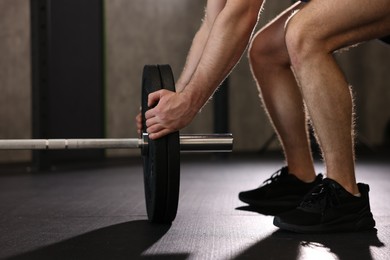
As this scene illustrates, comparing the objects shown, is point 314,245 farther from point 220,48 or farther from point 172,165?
point 220,48

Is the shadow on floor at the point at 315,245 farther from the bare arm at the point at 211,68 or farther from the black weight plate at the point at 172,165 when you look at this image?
the bare arm at the point at 211,68

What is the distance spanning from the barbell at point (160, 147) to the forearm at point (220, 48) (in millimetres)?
63

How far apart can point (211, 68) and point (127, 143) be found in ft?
1.00

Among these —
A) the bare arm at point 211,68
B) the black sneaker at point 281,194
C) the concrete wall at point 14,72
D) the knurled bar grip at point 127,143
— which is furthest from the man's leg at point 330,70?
the concrete wall at point 14,72

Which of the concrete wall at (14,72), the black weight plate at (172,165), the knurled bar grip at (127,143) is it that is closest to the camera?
the black weight plate at (172,165)

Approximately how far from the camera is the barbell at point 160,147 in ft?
4.34

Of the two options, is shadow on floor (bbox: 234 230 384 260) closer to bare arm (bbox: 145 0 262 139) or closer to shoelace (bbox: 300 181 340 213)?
shoelace (bbox: 300 181 340 213)

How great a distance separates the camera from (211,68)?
1379mm

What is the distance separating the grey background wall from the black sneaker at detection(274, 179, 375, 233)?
8.62ft

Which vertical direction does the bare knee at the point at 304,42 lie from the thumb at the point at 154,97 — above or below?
above

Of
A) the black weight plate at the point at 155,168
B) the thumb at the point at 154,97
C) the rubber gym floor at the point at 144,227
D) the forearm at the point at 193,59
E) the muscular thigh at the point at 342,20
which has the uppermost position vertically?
the muscular thigh at the point at 342,20

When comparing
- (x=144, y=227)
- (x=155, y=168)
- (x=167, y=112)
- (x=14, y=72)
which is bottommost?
(x=144, y=227)

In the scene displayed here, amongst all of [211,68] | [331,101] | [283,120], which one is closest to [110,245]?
[211,68]

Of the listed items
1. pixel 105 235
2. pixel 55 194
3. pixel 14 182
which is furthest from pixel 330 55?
pixel 14 182
